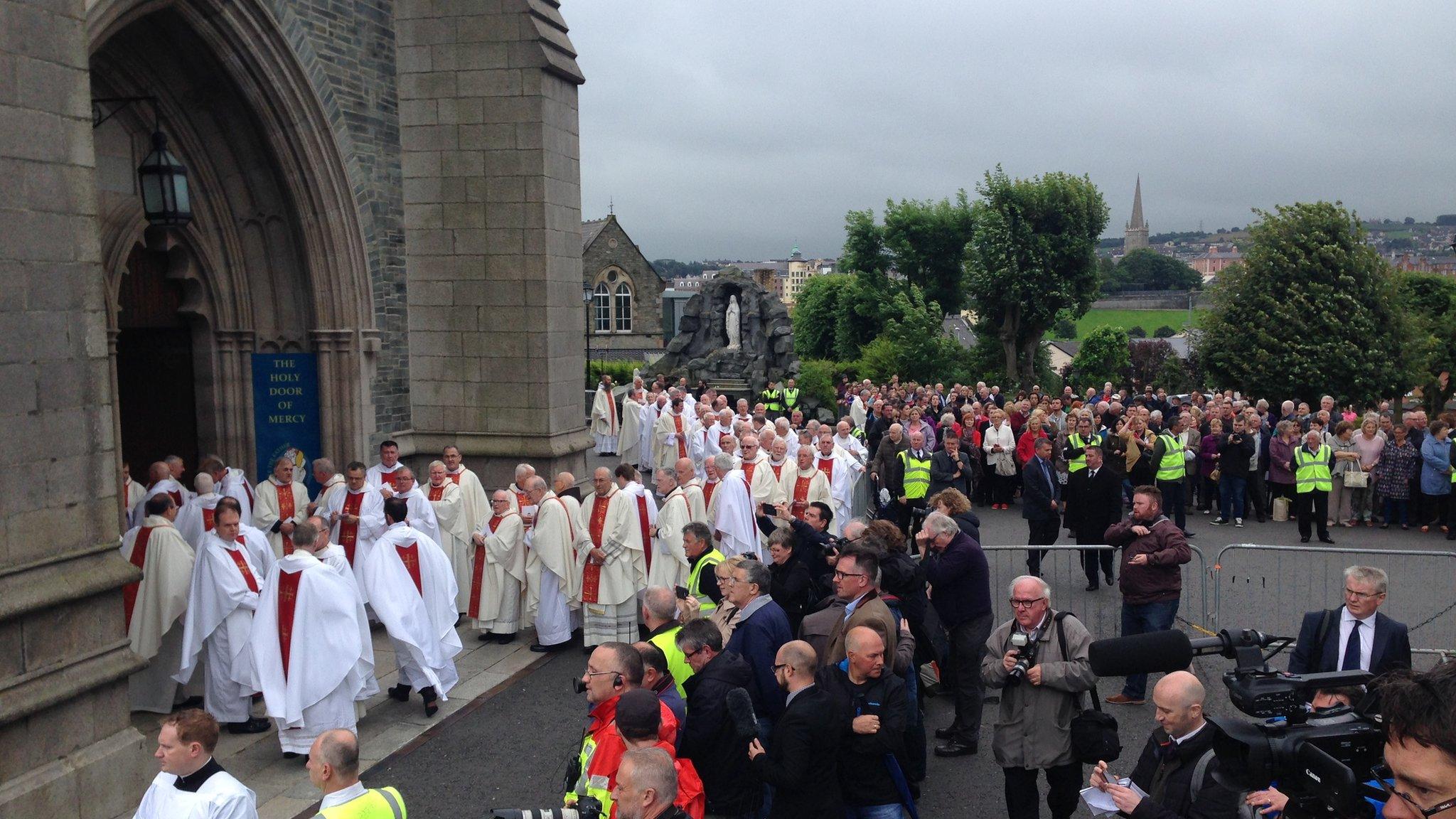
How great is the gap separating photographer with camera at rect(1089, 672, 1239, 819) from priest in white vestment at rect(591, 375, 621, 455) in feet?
63.1

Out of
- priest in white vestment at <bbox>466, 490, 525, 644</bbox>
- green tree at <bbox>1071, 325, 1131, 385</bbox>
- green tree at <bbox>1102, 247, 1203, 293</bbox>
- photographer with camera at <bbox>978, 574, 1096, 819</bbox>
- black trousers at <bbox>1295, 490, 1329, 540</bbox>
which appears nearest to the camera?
photographer with camera at <bbox>978, 574, 1096, 819</bbox>

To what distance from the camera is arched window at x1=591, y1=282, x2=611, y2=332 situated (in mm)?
68312

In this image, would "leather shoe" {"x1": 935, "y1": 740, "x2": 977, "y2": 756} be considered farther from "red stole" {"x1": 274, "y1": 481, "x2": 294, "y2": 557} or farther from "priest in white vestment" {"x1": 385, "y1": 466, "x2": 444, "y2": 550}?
"red stole" {"x1": 274, "y1": 481, "x2": 294, "y2": 557}

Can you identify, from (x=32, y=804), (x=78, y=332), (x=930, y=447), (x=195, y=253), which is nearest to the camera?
(x=32, y=804)

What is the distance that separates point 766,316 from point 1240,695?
3129cm

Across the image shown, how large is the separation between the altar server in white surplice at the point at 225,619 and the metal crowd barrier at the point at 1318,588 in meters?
7.71

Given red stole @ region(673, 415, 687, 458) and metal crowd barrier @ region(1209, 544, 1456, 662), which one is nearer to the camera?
metal crowd barrier @ region(1209, 544, 1456, 662)

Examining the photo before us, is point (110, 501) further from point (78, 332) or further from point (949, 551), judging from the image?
point (949, 551)

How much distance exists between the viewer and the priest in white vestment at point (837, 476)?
12930 millimetres

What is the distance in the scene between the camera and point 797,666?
4.88 meters

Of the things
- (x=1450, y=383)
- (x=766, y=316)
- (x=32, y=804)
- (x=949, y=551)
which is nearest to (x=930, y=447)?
(x=949, y=551)

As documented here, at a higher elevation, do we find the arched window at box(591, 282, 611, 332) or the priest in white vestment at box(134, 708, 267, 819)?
the arched window at box(591, 282, 611, 332)

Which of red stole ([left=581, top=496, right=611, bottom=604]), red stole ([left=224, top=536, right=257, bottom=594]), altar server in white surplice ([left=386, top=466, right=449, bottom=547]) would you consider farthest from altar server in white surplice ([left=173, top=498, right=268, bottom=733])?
red stole ([left=581, top=496, right=611, bottom=604])

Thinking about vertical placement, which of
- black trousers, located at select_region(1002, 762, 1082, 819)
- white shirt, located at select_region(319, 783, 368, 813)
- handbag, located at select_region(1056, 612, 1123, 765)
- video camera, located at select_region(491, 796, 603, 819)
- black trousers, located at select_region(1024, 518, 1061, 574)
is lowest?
black trousers, located at select_region(1002, 762, 1082, 819)
